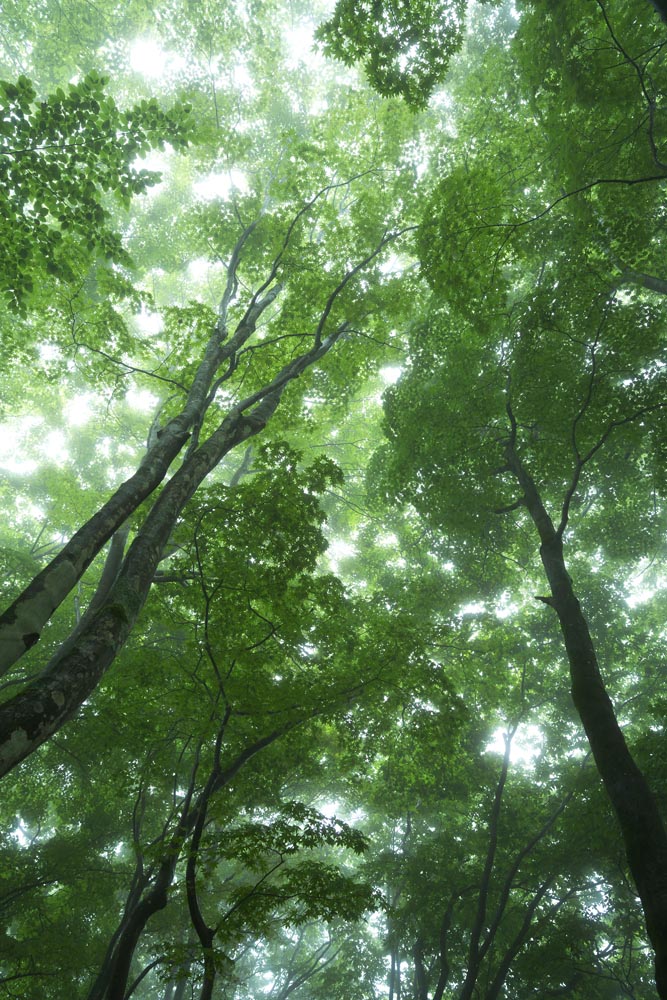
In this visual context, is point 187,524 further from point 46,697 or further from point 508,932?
point 508,932

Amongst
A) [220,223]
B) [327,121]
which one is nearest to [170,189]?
[327,121]

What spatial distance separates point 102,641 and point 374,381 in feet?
54.4

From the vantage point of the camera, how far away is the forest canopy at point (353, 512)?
5426 millimetres

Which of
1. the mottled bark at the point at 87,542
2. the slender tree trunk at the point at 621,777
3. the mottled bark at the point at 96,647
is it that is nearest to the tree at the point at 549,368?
the slender tree trunk at the point at 621,777

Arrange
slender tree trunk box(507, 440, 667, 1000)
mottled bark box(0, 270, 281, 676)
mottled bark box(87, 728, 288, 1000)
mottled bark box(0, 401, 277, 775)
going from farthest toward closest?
mottled bark box(87, 728, 288, 1000), slender tree trunk box(507, 440, 667, 1000), mottled bark box(0, 270, 281, 676), mottled bark box(0, 401, 277, 775)

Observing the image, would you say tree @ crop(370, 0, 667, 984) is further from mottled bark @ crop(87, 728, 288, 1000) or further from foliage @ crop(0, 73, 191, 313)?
mottled bark @ crop(87, 728, 288, 1000)

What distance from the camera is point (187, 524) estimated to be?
639cm

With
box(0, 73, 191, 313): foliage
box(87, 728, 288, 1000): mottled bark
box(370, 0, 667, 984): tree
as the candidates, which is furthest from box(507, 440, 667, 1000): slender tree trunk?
box(0, 73, 191, 313): foliage

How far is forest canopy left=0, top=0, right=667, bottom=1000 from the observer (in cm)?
543

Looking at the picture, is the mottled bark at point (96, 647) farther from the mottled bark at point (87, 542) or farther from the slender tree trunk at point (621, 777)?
the slender tree trunk at point (621, 777)

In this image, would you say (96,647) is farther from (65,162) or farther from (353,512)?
(353,512)

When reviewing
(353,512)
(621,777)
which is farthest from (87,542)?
(353,512)

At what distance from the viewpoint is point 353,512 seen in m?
15.2

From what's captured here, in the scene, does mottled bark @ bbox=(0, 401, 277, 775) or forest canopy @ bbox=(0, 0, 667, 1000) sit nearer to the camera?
mottled bark @ bbox=(0, 401, 277, 775)
